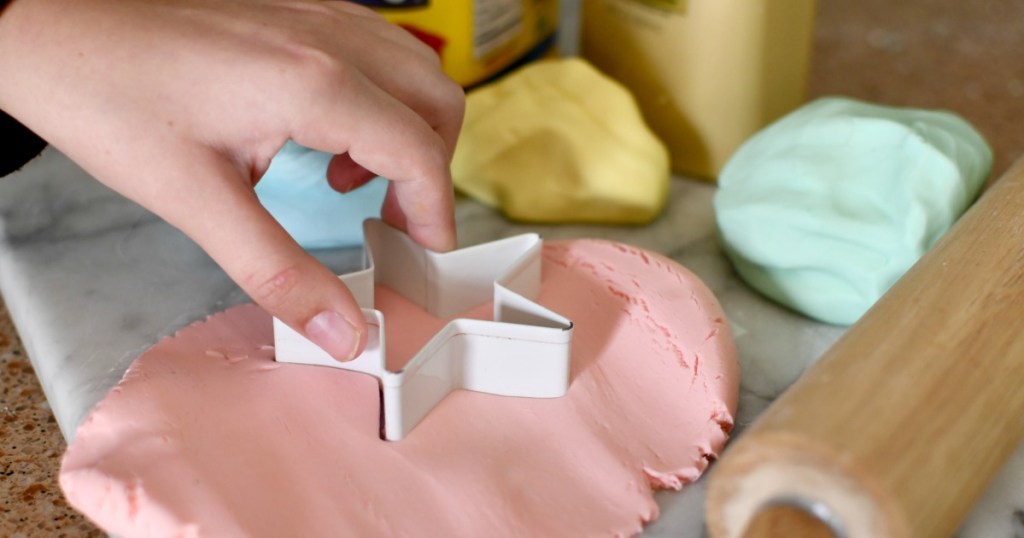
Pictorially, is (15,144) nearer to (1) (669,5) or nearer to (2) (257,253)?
(2) (257,253)

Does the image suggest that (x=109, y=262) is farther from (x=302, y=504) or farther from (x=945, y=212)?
(x=945, y=212)

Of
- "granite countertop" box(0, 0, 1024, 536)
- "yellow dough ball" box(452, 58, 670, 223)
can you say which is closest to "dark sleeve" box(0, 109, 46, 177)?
"granite countertop" box(0, 0, 1024, 536)

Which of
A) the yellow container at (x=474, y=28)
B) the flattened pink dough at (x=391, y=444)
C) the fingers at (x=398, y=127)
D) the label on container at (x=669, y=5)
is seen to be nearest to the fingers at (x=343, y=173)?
the fingers at (x=398, y=127)

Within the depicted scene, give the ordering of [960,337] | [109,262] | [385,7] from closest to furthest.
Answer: [960,337] → [109,262] → [385,7]

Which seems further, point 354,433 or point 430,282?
point 430,282

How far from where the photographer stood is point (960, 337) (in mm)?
454

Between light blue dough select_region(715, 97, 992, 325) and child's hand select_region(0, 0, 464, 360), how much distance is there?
0.25m

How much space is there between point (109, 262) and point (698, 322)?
389mm

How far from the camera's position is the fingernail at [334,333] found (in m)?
0.50

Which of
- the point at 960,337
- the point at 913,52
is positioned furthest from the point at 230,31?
the point at 913,52

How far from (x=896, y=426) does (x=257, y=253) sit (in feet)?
0.97

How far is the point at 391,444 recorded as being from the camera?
513mm

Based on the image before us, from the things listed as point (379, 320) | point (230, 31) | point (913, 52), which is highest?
point (230, 31)

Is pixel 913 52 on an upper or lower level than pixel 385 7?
lower
